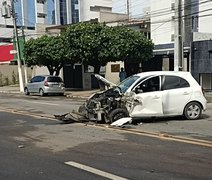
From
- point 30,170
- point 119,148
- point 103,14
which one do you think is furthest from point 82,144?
point 103,14

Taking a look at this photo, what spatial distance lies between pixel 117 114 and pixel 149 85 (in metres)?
1.37

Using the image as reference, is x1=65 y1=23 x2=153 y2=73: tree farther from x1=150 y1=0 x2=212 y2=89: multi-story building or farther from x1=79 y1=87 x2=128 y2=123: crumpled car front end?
x1=79 y1=87 x2=128 y2=123: crumpled car front end

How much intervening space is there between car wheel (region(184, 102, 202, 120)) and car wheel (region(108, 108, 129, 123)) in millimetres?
2024

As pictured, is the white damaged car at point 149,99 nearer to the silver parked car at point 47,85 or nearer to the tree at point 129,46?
the tree at point 129,46

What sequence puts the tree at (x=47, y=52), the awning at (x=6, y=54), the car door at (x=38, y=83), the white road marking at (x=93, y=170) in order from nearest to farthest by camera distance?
the white road marking at (x=93, y=170)
the car door at (x=38, y=83)
the tree at (x=47, y=52)
the awning at (x=6, y=54)

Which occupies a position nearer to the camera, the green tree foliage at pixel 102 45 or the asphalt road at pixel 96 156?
the asphalt road at pixel 96 156

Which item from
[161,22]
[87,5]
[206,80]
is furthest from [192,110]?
[87,5]

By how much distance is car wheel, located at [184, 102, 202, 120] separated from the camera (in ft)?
42.2

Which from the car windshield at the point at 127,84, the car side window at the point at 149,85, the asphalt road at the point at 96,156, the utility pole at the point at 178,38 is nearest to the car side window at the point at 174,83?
the car side window at the point at 149,85

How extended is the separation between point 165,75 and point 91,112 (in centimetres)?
258

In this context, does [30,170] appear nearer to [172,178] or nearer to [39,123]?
[172,178]

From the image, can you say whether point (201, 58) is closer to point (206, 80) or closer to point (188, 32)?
point (206, 80)

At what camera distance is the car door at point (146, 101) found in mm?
12203

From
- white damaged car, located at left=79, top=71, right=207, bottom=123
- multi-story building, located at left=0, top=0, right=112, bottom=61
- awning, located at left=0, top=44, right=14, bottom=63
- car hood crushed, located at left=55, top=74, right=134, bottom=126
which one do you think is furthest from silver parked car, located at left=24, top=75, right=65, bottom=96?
multi-story building, located at left=0, top=0, right=112, bottom=61
